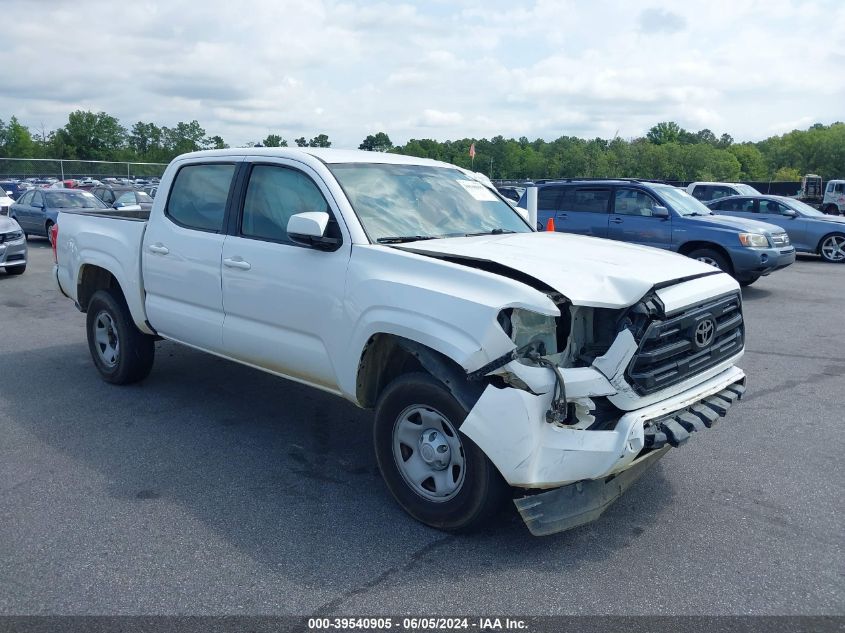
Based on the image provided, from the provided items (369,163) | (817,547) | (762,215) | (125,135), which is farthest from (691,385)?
(125,135)

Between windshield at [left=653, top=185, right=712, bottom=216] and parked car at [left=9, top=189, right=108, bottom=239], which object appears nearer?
windshield at [left=653, top=185, right=712, bottom=216]

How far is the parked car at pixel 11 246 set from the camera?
13.3 metres

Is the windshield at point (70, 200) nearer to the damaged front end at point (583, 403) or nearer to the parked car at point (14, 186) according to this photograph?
the damaged front end at point (583, 403)

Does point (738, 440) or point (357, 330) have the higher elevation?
point (357, 330)

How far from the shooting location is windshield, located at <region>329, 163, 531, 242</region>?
451 centimetres

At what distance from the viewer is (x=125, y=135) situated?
95.9m

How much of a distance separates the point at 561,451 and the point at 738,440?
2462 millimetres

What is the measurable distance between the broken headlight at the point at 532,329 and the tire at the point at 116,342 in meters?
3.95

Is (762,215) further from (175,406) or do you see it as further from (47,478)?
(47,478)

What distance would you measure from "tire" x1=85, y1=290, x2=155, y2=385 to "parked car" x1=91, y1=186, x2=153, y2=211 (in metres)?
14.5

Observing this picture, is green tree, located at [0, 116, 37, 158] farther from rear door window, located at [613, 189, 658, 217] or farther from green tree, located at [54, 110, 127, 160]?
rear door window, located at [613, 189, 658, 217]

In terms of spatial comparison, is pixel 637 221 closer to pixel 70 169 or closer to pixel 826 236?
pixel 826 236

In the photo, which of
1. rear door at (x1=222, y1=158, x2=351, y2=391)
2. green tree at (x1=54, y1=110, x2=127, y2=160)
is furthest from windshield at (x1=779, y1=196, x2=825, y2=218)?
green tree at (x1=54, y1=110, x2=127, y2=160)

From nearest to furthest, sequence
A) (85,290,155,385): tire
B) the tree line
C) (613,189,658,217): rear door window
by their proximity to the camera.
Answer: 1. (85,290,155,385): tire
2. (613,189,658,217): rear door window
3. the tree line
